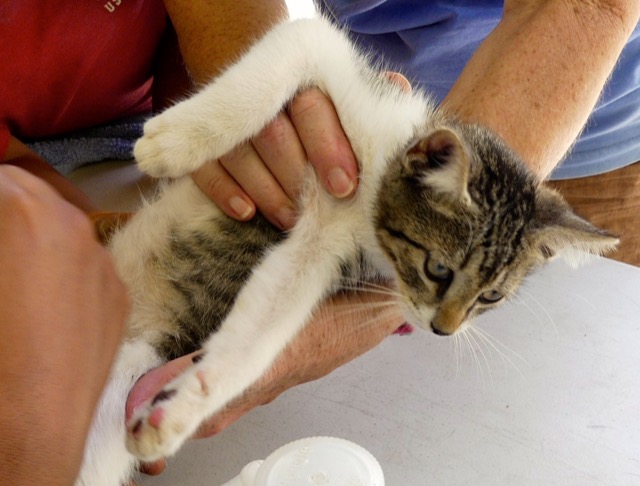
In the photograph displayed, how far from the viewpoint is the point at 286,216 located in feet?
3.14

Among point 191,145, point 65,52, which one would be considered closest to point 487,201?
point 191,145

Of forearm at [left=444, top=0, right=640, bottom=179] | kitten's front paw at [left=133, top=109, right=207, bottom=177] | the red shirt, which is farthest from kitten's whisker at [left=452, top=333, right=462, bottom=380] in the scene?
the red shirt

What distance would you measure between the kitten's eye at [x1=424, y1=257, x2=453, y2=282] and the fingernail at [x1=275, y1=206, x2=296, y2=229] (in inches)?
8.8

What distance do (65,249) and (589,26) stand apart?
959 millimetres

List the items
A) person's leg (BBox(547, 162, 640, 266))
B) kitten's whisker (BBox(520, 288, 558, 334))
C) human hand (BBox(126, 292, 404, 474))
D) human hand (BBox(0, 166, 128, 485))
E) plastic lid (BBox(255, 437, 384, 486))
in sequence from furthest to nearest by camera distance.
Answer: person's leg (BBox(547, 162, 640, 266))
kitten's whisker (BBox(520, 288, 558, 334))
human hand (BBox(126, 292, 404, 474))
plastic lid (BBox(255, 437, 384, 486))
human hand (BBox(0, 166, 128, 485))

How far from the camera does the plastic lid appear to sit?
0.77 metres

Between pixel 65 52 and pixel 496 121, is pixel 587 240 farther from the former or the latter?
pixel 65 52

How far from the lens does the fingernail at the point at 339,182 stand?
0.91 m

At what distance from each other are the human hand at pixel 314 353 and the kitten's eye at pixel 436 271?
0.10 meters

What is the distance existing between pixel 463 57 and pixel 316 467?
1.05 metres

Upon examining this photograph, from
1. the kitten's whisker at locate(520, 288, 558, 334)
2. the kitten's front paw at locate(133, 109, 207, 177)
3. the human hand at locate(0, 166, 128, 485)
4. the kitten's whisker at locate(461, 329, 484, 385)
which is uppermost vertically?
the human hand at locate(0, 166, 128, 485)

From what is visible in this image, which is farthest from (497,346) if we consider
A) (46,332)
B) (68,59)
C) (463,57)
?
(68,59)

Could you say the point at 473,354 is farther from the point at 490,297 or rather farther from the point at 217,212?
the point at 217,212

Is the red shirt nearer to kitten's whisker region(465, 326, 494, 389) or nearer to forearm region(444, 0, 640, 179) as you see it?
forearm region(444, 0, 640, 179)
